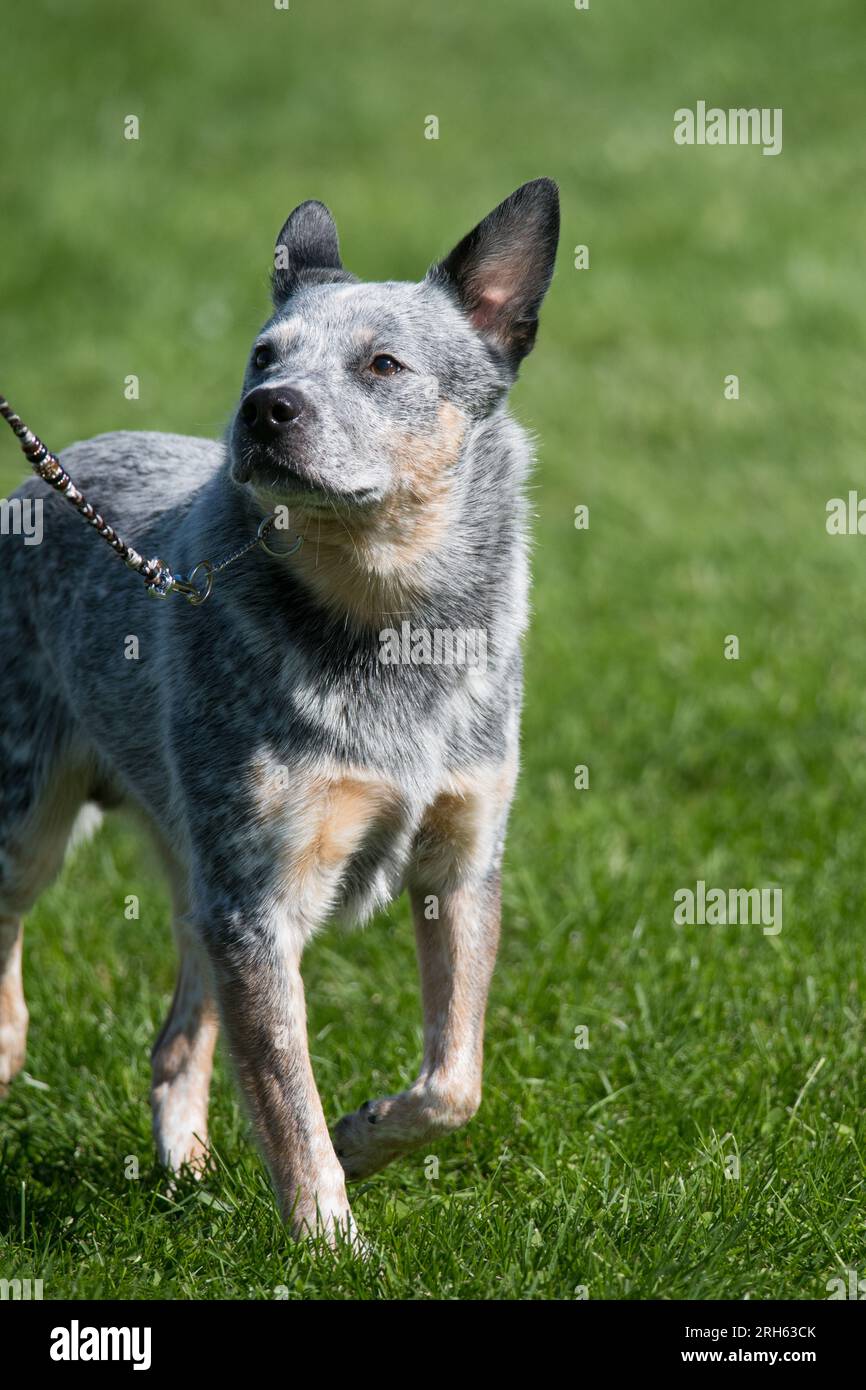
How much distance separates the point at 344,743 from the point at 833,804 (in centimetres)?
289

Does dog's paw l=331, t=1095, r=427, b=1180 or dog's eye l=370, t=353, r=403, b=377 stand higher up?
dog's eye l=370, t=353, r=403, b=377

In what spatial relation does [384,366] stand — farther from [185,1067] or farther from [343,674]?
[185,1067]

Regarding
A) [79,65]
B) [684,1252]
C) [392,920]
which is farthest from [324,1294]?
[79,65]

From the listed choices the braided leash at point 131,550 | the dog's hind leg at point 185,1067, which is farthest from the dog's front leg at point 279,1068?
the braided leash at point 131,550

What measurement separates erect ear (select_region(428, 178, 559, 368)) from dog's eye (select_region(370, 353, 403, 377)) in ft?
1.25

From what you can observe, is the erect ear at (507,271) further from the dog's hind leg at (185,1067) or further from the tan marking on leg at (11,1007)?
the tan marking on leg at (11,1007)

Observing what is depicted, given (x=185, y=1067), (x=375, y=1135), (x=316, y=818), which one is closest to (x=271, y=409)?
(x=316, y=818)

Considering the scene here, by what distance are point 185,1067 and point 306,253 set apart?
6.76ft

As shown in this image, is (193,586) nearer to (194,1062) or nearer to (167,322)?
(194,1062)

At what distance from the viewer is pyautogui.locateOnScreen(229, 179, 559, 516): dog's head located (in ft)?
10.5

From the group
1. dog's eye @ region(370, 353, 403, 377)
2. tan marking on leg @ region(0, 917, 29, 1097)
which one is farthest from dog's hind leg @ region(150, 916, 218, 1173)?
dog's eye @ region(370, 353, 403, 377)

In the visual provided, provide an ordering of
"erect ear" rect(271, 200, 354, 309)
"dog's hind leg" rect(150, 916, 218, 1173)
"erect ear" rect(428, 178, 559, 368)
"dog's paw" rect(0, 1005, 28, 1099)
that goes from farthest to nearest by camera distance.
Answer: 1. "dog's paw" rect(0, 1005, 28, 1099)
2. "dog's hind leg" rect(150, 916, 218, 1173)
3. "erect ear" rect(271, 200, 354, 309)
4. "erect ear" rect(428, 178, 559, 368)

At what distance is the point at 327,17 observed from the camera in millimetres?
15117

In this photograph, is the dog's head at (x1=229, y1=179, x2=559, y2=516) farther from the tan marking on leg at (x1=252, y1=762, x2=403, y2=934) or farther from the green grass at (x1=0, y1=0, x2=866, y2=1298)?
the green grass at (x1=0, y1=0, x2=866, y2=1298)
